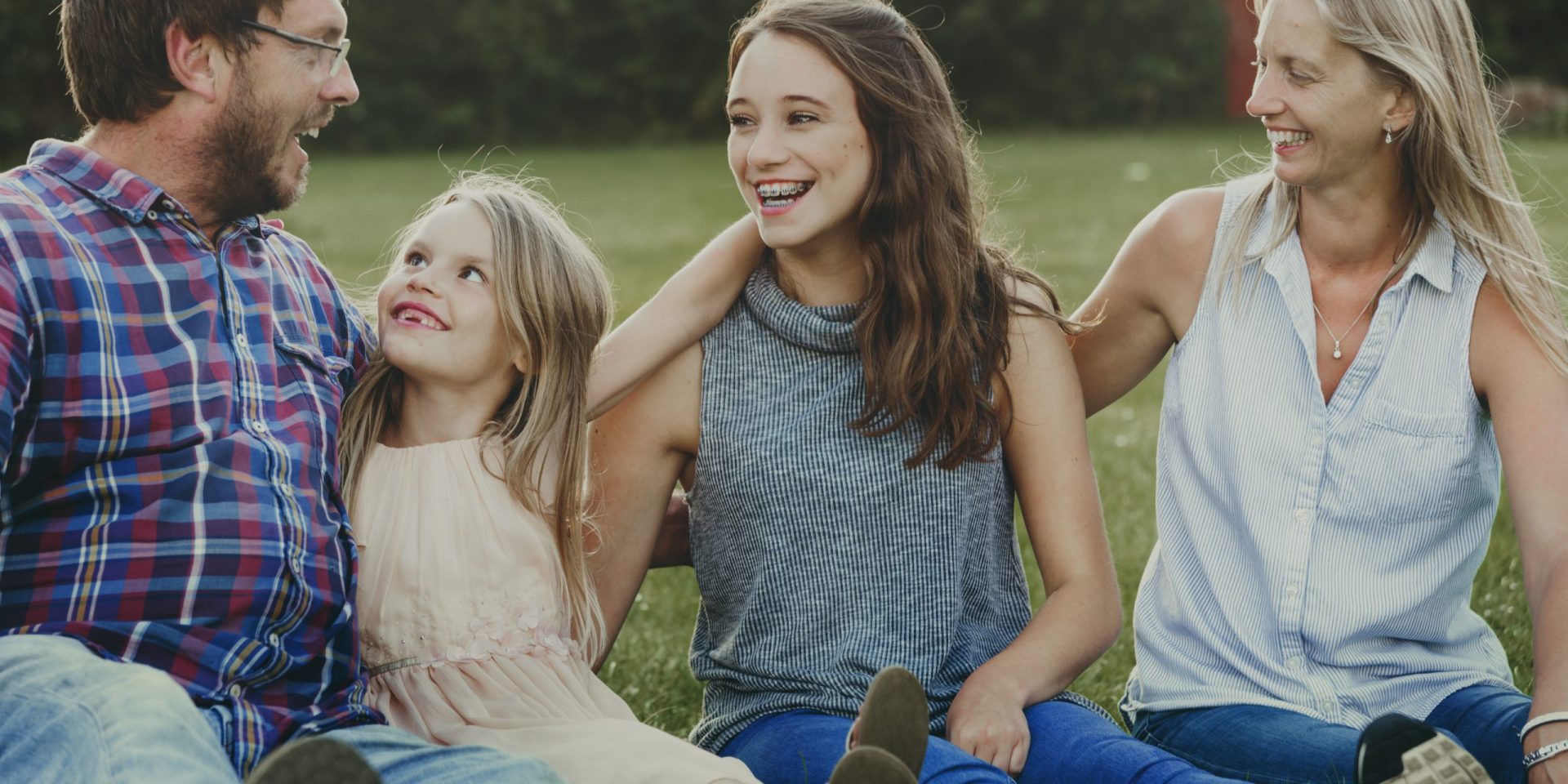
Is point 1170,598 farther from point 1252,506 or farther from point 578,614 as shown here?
point 578,614

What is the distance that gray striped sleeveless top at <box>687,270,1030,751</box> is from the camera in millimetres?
2916

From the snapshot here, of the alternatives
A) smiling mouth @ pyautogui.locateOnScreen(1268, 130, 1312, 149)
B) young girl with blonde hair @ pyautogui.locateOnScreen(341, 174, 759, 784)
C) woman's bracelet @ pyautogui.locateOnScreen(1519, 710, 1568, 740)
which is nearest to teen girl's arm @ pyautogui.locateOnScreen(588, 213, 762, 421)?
young girl with blonde hair @ pyautogui.locateOnScreen(341, 174, 759, 784)

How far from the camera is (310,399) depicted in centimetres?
261

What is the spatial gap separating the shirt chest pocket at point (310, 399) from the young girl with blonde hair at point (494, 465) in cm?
Answer: 14

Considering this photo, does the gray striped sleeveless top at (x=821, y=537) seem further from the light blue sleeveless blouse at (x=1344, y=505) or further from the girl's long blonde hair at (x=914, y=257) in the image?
the light blue sleeveless blouse at (x=1344, y=505)

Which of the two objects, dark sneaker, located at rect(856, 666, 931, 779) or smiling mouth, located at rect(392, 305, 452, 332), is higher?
smiling mouth, located at rect(392, 305, 452, 332)

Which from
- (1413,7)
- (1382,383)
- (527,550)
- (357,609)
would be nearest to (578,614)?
(527,550)

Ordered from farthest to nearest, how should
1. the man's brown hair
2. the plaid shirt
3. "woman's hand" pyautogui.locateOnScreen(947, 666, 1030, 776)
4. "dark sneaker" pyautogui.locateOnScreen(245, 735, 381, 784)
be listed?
1. "woman's hand" pyautogui.locateOnScreen(947, 666, 1030, 776)
2. the man's brown hair
3. the plaid shirt
4. "dark sneaker" pyautogui.locateOnScreen(245, 735, 381, 784)

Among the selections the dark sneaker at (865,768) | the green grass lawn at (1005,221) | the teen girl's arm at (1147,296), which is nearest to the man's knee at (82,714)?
the dark sneaker at (865,768)

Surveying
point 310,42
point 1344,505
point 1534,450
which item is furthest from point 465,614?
point 1534,450

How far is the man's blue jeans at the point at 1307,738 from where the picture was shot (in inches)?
108

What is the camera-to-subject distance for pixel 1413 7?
2.80m

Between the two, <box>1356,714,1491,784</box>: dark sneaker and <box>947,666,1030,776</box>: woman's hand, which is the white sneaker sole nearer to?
<box>1356,714,1491,784</box>: dark sneaker

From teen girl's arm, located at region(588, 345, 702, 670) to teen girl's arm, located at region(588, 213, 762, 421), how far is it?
0.06m
